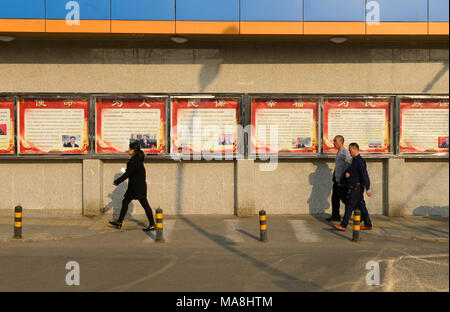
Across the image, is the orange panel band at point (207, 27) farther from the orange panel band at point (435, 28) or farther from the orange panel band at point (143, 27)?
the orange panel band at point (435, 28)

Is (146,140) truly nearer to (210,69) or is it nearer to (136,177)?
(136,177)

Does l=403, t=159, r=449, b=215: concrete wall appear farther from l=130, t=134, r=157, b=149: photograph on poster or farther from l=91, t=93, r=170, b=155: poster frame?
l=130, t=134, r=157, b=149: photograph on poster

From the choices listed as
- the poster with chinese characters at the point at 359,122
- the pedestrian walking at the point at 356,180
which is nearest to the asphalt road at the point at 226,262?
the pedestrian walking at the point at 356,180

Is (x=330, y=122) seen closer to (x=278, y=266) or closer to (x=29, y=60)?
(x=278, y=266)

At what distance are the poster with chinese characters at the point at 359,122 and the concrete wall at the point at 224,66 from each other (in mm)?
351

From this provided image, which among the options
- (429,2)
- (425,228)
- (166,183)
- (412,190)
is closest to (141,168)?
(166,183)

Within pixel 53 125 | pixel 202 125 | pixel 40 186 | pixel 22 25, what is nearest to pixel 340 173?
pixel 202 125

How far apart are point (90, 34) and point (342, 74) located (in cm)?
649

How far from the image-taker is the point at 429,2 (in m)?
10.4

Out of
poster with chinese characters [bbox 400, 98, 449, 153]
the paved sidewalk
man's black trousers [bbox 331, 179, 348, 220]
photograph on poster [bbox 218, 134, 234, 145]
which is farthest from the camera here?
poster with chinese characters [bbox 400, 98, 449, 153]

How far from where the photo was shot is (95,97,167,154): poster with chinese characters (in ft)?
36.7

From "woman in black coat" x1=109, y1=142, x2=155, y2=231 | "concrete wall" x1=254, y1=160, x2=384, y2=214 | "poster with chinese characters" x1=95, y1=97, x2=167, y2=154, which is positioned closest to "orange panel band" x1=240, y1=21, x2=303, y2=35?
"poster with chinese characters" x1=95, y1=97, x2=167, y2=154

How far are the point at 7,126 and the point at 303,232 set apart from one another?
26.4ft

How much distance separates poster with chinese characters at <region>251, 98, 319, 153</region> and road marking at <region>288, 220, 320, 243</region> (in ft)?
6.71
